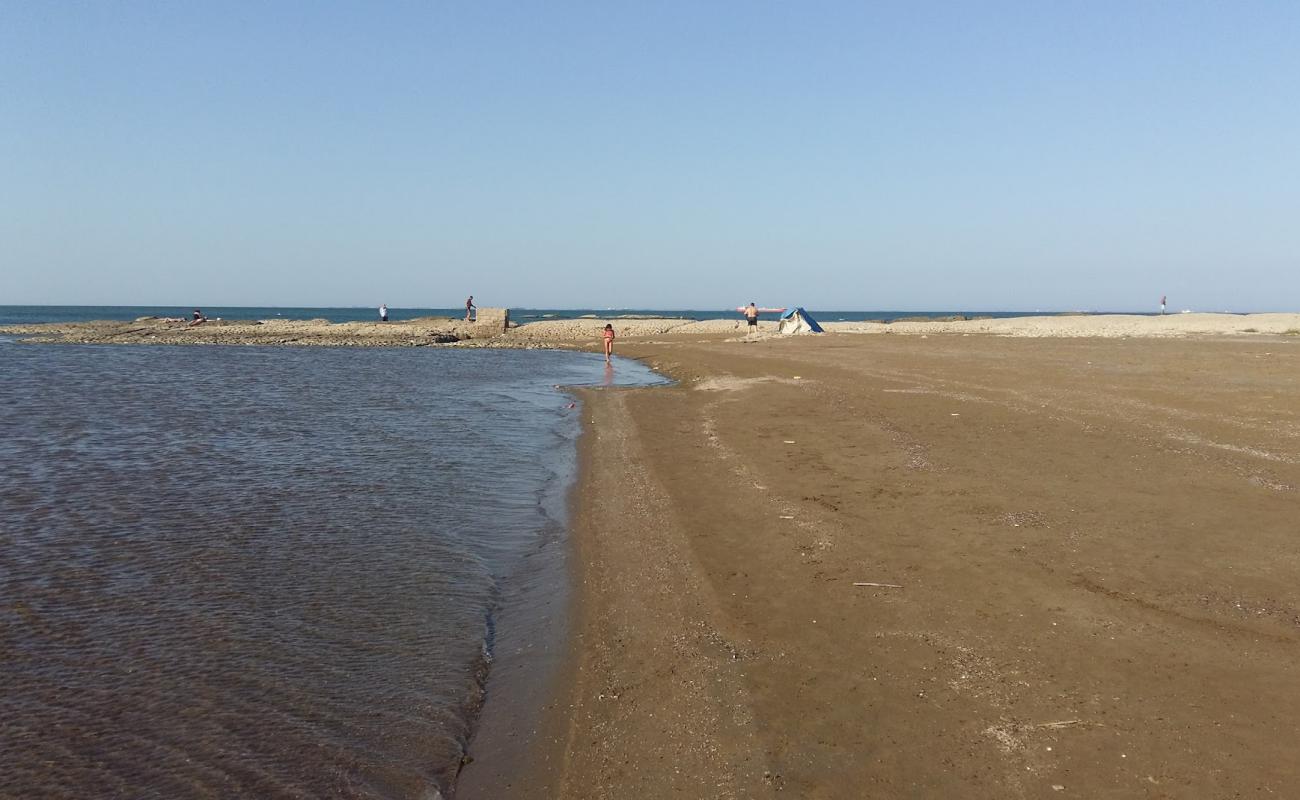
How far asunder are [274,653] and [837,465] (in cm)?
859

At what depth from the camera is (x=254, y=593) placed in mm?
7410

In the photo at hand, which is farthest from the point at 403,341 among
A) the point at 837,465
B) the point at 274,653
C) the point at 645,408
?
the point at 274,653

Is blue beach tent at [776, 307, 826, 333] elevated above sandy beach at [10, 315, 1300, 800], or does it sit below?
above

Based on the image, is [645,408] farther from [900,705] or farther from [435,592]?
[900,705]

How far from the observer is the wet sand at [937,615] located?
4570 mm

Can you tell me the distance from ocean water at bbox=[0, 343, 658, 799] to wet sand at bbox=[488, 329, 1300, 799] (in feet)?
3.27

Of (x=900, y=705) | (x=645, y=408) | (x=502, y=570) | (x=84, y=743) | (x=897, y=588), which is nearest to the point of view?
(x=84, y=743)

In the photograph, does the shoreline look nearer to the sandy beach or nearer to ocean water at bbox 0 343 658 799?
the sandy beach

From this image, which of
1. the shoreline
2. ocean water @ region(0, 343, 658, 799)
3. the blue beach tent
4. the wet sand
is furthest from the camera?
the blue beach tent

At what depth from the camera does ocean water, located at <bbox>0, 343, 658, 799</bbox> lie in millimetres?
4801

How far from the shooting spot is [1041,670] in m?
5.58

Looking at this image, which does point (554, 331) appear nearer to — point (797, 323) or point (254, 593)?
point (797, 323)

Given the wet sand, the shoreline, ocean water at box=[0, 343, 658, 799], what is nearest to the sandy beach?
the wet sand

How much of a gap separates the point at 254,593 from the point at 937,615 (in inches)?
Result: 246
